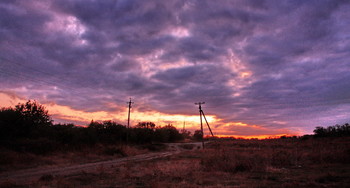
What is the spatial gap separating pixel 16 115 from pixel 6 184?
20.6 metres

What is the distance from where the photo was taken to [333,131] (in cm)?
6600

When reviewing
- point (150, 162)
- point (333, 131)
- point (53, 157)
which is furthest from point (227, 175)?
point (333, 131)

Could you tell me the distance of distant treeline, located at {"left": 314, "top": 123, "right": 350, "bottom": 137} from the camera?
62.1m

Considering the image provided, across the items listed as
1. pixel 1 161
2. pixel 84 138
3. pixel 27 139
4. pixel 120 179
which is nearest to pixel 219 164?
pixel 120 179

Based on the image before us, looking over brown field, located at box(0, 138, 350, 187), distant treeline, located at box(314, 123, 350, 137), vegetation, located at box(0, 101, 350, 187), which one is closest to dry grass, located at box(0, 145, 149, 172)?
vegetation, located at box(0, 101, 350, 187)

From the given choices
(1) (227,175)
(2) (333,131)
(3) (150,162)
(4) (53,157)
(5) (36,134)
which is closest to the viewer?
(1) (227,175)

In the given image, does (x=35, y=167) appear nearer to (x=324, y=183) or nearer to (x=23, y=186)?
(x=23, y=186)

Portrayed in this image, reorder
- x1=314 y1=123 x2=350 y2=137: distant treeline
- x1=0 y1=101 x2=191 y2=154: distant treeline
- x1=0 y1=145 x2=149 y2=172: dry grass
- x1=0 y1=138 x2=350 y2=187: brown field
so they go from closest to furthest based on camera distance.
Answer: x1=0 y1=138 x2=350 y2=187: brown field, x1=0 y1=145 x2=149 y2=172: dry grass, x1=0 y1=101 x2=191 y2=154: distant treeline, x1=314 y1=123 x2=350 y2=137: distant treeline

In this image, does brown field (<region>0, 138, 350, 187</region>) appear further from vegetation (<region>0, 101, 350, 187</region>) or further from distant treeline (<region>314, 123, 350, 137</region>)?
distant treeline (<region>314, 123, 350, 137</region>)

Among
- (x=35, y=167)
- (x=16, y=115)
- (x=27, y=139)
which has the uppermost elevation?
(x=16, y=115)

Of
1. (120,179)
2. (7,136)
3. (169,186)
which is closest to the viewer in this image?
(169,186)

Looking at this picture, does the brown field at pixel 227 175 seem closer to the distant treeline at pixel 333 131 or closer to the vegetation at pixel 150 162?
the vegetation at pixel 150 162

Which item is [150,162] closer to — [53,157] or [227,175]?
[53,157]

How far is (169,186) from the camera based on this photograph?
1173 centimetres
